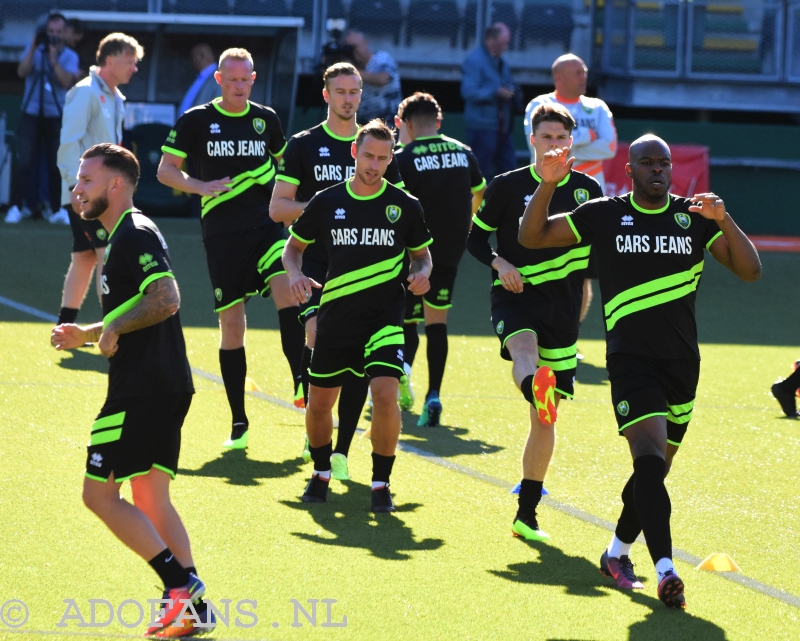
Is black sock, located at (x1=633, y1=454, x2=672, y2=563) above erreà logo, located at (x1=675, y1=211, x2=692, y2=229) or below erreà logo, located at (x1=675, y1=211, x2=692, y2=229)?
below

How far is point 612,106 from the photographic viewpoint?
20375mm

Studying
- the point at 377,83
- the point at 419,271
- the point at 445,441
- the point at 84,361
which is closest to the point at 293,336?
the point at 445,441

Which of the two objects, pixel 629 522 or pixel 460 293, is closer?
pixel 629 522

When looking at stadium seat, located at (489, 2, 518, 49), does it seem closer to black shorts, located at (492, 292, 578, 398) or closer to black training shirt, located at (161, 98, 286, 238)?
black training shirt, located at (161, 98, 286, 238)

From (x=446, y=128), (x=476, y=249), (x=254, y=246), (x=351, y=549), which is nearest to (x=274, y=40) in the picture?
(x=446, y=128)

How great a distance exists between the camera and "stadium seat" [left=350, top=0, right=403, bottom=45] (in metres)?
19.8

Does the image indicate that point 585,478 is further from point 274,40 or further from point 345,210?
point 274,40

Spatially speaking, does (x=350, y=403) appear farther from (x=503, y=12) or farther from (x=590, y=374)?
(x=503, y=12)

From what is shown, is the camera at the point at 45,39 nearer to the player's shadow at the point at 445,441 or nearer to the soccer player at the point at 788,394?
the player's shadow at the point at 445,441

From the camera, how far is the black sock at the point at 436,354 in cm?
887

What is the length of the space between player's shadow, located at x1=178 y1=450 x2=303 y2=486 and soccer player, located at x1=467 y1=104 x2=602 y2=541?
60.1 inches

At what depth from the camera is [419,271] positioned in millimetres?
6668

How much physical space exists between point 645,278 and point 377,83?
10.3 m

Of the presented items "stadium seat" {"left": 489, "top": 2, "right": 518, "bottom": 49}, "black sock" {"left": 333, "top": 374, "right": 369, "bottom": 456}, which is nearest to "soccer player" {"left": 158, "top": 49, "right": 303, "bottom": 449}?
"black sock" {"left": 333, "top": 374, "right": 369, "bottom": 456}
